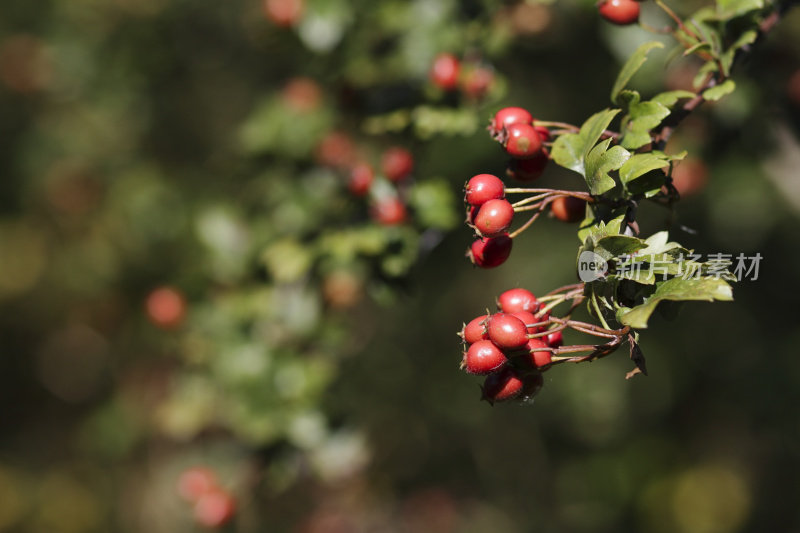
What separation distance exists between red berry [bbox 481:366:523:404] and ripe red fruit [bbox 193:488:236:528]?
41.1 inches

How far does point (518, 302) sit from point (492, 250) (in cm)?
8

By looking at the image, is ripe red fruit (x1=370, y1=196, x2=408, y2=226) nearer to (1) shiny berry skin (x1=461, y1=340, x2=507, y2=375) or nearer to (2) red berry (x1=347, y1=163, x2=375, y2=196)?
(2) red berry (x1=347, y1=163, x2=375, y2=196)

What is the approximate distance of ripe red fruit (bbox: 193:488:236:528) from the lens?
5.17 ft

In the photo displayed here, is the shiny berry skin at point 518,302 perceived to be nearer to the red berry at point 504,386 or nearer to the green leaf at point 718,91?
the red berry at point 504,386

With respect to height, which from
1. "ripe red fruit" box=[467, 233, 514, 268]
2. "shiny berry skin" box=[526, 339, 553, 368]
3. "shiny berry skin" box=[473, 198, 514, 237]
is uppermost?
"shiny berry skin" box=[473, 198, 514, 237]

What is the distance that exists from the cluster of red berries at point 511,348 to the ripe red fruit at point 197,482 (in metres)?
1.06

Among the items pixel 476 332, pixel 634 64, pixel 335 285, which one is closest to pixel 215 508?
pixel 335 285

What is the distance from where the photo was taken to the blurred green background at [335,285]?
4.86 ft

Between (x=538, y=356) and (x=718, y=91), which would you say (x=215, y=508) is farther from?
(x=718, y=91)

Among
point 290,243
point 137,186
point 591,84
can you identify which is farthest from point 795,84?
point 137,186

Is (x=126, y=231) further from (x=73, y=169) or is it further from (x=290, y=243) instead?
(x=290, y=243)

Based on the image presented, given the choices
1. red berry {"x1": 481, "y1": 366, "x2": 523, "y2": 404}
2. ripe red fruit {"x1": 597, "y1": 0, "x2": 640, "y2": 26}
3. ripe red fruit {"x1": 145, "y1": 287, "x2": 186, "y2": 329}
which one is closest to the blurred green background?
ripe red fruit {"x1": 145, "y1": 287, "x2": 186, "y2": 329}

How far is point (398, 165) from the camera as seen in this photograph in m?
1.38

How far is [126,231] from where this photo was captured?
9.95ft
